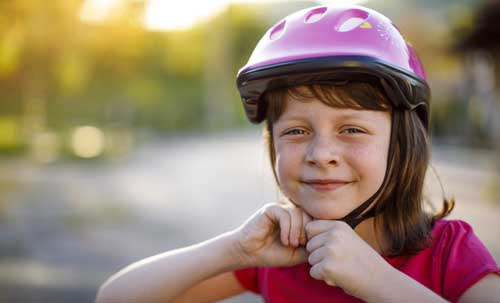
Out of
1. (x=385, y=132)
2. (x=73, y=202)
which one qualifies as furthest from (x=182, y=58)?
(x=385, y=132)

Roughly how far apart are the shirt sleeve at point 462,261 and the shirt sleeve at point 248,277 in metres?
0.77

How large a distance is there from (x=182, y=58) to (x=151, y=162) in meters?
28.4

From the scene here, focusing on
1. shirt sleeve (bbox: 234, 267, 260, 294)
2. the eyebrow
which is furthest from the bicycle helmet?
shirt sleeve (bbox: 234, 267, 260, 294)

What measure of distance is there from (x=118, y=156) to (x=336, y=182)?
1864 cm

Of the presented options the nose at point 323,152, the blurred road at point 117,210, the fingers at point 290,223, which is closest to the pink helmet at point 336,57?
the nose at point 323,152

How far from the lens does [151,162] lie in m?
19.5

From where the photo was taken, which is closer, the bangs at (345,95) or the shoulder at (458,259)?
the shoulder at (458,259)

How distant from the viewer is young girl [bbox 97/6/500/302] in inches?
84.9

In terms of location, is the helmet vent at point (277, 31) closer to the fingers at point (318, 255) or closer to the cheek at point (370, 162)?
the cheek at point (370, 162)

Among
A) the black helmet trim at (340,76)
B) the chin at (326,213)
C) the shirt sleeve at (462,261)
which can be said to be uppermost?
the black helmet trim at (340,76)

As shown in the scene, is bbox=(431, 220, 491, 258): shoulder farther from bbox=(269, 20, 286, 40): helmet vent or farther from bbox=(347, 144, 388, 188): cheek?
bbox=(269, 20, 286, 40): helmet vent

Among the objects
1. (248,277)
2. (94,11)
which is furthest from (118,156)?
(248,277)

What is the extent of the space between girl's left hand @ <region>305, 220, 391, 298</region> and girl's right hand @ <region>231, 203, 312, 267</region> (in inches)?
6.4

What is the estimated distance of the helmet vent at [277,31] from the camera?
2.47 metres
